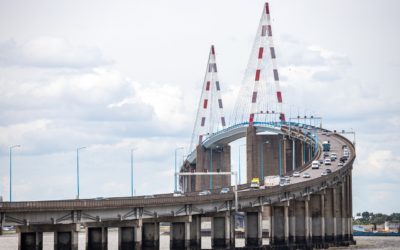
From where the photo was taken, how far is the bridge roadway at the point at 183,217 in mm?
135500

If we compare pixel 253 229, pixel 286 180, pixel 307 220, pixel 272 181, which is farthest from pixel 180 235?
pixel 272 181

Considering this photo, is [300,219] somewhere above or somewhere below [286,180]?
below

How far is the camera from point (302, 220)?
192 m

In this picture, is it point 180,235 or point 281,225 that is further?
point 281,225

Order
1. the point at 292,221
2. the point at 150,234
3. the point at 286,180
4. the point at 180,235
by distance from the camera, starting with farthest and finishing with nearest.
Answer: the point at 286,180 → the point at 292,221 → the point at 180,235 → the point at 150,234

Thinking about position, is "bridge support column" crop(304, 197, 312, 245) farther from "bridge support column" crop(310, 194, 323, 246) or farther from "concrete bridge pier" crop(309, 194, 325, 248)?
"bridge support column" crop(310, 194, 323, 246)

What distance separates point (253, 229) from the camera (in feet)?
575

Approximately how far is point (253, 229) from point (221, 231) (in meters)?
8.78

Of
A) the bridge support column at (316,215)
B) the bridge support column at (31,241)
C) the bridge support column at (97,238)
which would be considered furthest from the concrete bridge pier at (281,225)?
the bridge support column at (31,241)

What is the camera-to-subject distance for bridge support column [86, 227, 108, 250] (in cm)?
14800

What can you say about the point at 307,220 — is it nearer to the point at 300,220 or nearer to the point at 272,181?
the point at 300,220

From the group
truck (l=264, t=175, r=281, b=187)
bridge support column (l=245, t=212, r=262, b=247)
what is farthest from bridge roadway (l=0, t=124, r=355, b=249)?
truck (l=264, t=175, r=281, b=187)

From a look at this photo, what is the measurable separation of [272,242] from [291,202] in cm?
990

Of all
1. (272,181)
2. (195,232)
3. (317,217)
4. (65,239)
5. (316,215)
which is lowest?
(65,239)
